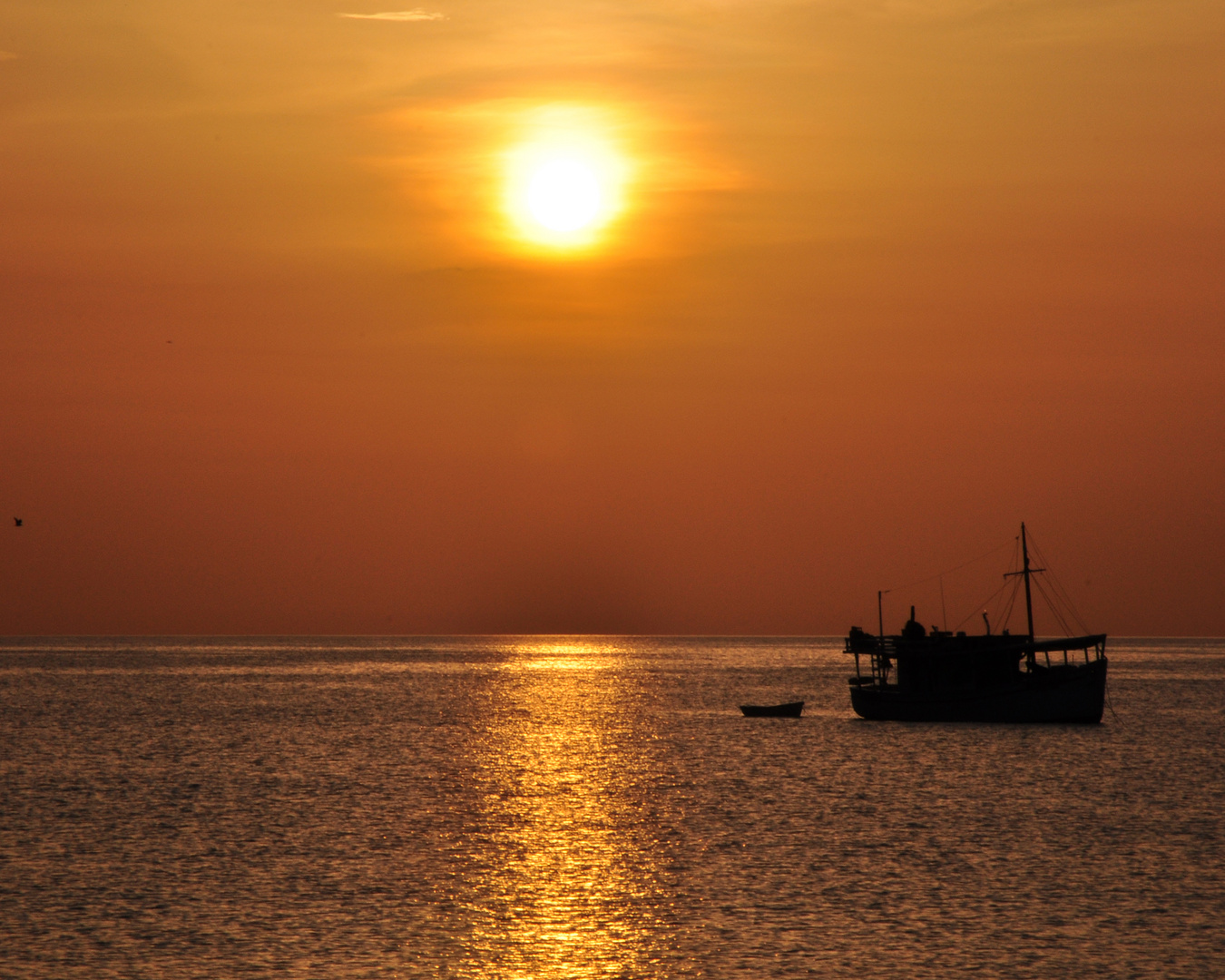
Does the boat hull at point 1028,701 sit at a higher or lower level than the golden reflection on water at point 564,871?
higher

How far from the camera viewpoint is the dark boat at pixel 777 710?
407ft

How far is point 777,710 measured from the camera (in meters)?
124

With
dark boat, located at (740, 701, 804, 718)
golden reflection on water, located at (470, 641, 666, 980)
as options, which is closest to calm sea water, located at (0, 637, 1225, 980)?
golden reflection on water, located at (470, 641, 666, 980)

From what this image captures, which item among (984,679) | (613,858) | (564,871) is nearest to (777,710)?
(984,679)

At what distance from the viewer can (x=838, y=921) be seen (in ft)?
129

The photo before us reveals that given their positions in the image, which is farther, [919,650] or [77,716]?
[77,716]

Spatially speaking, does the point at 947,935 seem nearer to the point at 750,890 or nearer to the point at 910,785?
the point at 750,890

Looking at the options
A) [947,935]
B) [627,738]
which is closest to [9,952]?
[947,935]

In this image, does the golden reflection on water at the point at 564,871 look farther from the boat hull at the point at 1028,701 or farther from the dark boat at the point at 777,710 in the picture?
the dark boat at the point at 777,710

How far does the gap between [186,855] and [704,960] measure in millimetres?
22493

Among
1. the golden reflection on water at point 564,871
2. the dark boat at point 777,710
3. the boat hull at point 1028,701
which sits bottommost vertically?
the dark boat at point 777,710

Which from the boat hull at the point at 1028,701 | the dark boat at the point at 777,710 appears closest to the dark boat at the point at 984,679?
the boat hull at the point at 1028,701

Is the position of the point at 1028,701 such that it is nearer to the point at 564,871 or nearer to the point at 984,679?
the point at 984,679

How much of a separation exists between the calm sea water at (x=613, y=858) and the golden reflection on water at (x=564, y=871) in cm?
16
